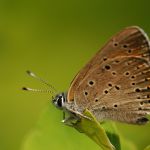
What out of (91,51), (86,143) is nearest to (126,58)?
(86,143)

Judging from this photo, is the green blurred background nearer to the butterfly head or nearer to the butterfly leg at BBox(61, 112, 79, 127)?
the butterfly head

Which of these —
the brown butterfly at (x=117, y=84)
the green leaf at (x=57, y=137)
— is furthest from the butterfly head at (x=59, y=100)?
the green leaf at (x=57, y=137)

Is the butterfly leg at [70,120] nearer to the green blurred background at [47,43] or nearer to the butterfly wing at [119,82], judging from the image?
the butterfly wing at [119,82]

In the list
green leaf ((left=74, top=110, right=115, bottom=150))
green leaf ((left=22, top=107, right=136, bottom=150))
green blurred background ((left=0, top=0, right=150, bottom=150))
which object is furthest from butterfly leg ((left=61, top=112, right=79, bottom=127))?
green blurred background ((left=0, top=0, right=150, bottom=150))

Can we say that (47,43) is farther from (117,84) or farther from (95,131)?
(95,131)

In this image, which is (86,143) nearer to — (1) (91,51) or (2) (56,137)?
(2) (56,137)

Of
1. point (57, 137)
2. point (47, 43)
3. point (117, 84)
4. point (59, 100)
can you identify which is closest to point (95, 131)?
point (57, 137)
